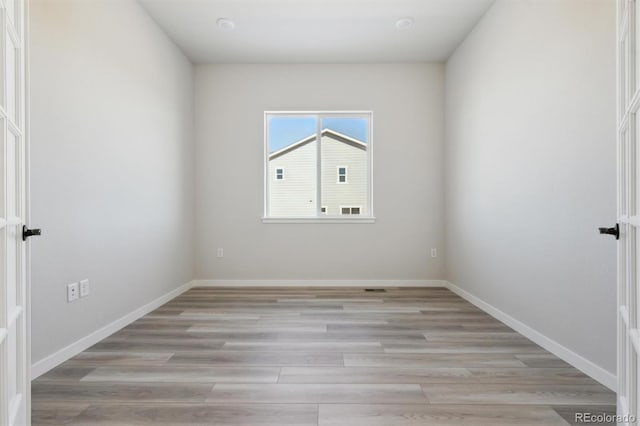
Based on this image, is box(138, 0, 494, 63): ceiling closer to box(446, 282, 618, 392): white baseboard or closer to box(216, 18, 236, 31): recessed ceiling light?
box(216, 18, 236, 31): recessed ceiling light

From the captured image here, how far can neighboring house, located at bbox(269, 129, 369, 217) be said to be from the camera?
Result: 14.3 feet

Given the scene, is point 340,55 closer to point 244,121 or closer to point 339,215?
point 244,121

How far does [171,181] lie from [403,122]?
2.76m

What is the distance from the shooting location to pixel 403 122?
4230 mm

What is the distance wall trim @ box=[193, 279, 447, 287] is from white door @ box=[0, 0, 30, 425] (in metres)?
2.87

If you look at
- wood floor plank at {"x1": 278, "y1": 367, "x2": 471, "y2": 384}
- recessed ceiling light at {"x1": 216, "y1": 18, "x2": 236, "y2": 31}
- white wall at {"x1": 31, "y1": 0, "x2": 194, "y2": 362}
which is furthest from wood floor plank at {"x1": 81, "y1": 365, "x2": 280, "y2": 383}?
recessed ceiling light at {"x1": 216, "y1": 18, "x2": 236, "y2": 31}

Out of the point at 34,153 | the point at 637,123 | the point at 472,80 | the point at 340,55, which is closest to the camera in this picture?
the point at 637,123

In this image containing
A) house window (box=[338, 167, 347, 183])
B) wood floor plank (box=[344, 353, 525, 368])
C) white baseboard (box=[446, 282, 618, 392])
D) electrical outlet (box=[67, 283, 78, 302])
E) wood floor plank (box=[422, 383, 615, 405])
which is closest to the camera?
wood floor plank (box=[422, 383, 615, 405])

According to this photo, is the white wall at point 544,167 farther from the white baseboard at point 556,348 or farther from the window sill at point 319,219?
the window sill at point 319,219

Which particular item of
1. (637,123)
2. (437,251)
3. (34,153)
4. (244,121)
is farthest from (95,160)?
(437,251)

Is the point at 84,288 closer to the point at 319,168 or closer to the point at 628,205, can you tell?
the point at 319,168

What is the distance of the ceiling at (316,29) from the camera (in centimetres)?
306

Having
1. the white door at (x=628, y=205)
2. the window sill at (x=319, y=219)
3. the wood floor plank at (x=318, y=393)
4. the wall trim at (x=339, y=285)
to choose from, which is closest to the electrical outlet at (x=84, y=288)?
the wall trim at (x=339, y=285)

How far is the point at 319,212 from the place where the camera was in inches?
171
